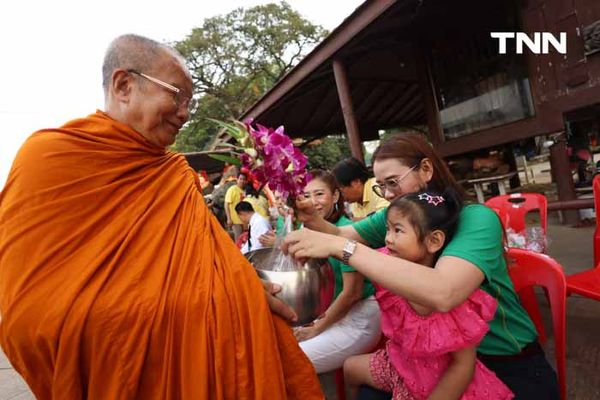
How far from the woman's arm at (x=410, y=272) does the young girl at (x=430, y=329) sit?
0.09m

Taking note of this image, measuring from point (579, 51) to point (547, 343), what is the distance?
3.41 meters

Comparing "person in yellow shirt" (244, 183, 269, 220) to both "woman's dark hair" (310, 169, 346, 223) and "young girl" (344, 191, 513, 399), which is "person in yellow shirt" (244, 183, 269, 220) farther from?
"woman's dark hair" (310, 169, 346, 223)

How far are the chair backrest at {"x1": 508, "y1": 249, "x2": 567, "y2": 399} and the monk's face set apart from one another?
168 centimetres

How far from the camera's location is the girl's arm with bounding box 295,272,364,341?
173 centimetres

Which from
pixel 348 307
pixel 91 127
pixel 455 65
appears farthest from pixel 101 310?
pixel 455 65

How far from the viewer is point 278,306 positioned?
1.14m

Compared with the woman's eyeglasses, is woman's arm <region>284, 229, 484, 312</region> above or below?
below

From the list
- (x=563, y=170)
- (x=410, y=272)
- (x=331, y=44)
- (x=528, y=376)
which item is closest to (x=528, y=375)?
(x=528, y=376)

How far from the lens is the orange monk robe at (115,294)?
3.16 ft

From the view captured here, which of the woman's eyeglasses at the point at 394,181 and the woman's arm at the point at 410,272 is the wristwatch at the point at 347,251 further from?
the woman's eyeglasses at the point at 394,181

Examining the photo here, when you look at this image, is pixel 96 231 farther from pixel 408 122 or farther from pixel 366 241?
pixel 408 122

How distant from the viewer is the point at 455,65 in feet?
18.5

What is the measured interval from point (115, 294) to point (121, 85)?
70 cm

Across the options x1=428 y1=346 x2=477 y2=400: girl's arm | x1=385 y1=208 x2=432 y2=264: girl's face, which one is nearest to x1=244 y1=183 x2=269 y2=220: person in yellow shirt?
x1=385 y1=208 x2=432 y2=264: girl's face
